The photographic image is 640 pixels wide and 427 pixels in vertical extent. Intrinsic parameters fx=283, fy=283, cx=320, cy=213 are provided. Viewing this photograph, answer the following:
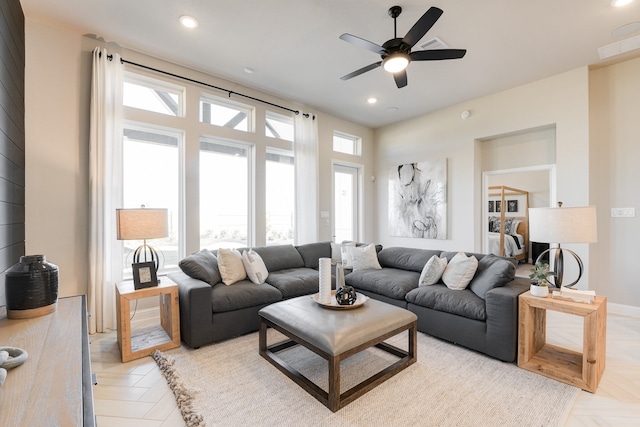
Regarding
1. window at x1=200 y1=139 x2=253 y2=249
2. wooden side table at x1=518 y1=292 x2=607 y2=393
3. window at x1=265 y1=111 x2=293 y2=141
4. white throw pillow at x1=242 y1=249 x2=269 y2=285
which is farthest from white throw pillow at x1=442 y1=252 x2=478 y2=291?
window at x1=265 y1=111 x2=293 y2=141

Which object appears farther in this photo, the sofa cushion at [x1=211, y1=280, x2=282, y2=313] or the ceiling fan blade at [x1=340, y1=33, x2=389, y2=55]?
the sofa cushion at [x1=211, y1=280, x2=282, y2=313]

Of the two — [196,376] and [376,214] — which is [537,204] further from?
[196,376]

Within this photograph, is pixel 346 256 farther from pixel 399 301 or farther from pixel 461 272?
pixel 461 272

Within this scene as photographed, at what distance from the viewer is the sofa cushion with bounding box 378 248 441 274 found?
364 centimetres

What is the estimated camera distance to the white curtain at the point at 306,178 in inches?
185

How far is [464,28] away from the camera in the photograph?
2803 mm

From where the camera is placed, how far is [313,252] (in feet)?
13.9

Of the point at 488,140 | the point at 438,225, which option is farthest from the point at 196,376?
the point at 488,140

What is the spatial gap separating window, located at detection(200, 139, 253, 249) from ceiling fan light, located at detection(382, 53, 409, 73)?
252 cm

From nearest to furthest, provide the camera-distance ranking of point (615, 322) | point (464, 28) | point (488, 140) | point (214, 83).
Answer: point (464, 28), point (615, 322), point (214, 83), point (488, 140)

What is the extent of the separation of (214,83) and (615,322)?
572 cm

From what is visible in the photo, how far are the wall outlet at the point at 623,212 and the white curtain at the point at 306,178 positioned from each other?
3.96 meters

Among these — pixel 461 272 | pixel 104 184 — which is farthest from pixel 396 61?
pixel 104 184

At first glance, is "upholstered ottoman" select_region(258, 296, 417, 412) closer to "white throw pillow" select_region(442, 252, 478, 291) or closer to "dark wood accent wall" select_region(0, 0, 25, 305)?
"white throw pillow" select_region(442, 252, 478, 291)
